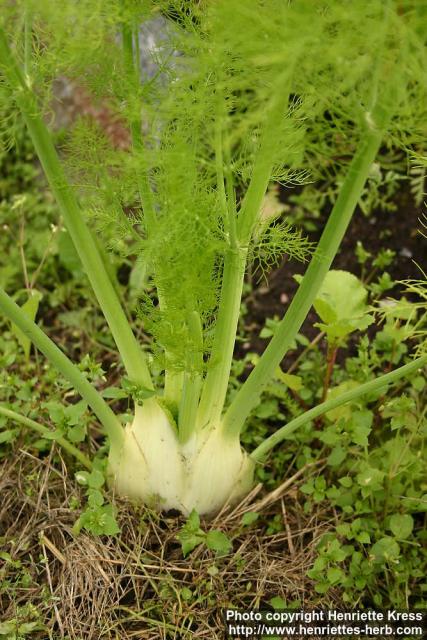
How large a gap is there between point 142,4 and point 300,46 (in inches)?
11.7

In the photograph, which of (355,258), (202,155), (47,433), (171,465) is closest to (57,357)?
(47,433)

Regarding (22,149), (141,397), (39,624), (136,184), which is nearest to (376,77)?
(136,184)

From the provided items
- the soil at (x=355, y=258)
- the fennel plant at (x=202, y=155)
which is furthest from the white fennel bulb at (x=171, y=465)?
the soil at (x=355, y=258)

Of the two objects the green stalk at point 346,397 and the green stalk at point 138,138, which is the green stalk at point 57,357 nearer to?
the green stalk at point 138,138

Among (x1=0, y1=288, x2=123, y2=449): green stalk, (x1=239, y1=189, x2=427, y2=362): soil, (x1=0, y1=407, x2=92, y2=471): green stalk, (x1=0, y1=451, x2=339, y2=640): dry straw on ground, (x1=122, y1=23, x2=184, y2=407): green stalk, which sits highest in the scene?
(x1=122, y1=23, x2=184, y2=407): green stalk

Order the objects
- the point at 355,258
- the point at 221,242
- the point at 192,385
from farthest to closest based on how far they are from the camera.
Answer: the point at 355,258 → the point at 192,385 → the point at 221,242

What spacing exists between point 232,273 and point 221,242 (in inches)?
3.7

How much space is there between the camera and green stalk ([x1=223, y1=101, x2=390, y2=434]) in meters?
0.85

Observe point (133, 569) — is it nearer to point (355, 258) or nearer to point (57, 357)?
point (57, 357)

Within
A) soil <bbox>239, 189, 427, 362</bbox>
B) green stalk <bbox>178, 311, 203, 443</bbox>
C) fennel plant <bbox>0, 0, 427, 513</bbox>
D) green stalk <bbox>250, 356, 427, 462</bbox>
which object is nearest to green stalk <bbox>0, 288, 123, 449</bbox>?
fennel plant <bbox>0, 0, 427, 513</bbox>

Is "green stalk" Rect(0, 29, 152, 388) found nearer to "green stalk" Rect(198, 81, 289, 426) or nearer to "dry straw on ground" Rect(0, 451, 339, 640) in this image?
"green stalk" Rect(198, 81, 289, 426)

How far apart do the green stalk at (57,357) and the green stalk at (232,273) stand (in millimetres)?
161

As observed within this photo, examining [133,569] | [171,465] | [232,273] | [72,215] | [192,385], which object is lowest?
[133,569]

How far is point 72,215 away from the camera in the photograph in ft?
3.40
